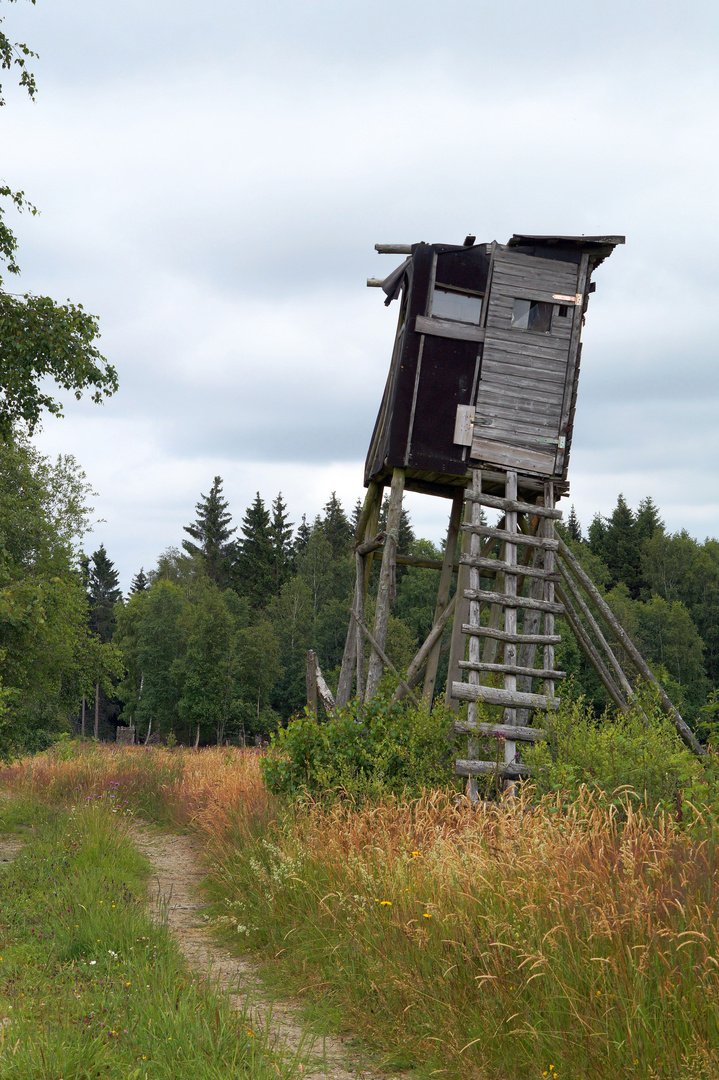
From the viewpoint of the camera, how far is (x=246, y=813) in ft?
30.1

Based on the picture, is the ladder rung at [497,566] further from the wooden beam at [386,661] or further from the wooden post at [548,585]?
the wooden beam at [386,661]

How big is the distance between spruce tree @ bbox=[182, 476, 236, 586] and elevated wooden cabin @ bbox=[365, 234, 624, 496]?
6029 cm

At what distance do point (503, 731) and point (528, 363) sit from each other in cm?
544

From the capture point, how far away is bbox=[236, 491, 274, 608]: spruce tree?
67.1m

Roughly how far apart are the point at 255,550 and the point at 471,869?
2543 inches

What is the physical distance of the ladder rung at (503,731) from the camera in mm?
9586

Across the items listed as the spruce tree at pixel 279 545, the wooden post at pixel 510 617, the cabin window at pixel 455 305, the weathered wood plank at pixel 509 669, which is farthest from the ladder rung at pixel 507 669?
the spruce tree at pixel 279 545

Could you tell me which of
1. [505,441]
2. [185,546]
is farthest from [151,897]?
[185,546]

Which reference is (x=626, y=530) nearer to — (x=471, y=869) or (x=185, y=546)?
(x=185, y=546)

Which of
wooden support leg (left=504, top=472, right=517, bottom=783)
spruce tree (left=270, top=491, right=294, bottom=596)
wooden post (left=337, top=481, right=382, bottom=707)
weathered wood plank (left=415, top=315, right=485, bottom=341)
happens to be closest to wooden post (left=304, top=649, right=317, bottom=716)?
wooden post (left=337, top=481, right=382, bottom=707)

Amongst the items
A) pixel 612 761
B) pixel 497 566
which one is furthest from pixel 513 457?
pixel 612 761

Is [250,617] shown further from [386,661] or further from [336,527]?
[386,661]

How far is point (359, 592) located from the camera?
14.0 m

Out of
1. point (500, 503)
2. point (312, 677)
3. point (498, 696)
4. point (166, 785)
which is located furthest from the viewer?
point (166, 785)
